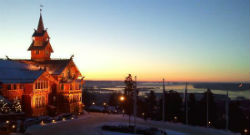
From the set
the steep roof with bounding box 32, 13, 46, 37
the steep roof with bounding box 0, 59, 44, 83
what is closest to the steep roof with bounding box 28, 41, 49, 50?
the steep roof with bounding box 32, 13, 46, 37

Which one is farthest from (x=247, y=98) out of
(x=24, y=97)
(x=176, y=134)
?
(x=24, y=97)

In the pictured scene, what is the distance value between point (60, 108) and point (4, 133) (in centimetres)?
2264

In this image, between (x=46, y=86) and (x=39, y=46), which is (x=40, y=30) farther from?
(x=46, y=86)

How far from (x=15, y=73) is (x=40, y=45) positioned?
14.7 m

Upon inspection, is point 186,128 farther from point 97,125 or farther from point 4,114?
point 4,114

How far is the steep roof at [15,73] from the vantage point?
4272 cm

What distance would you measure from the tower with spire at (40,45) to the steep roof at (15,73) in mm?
8617

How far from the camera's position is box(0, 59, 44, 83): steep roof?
140 ft

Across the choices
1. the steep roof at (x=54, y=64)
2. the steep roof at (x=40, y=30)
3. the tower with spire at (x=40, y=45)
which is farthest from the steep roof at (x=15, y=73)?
the steep roof at (x=40, y=30)

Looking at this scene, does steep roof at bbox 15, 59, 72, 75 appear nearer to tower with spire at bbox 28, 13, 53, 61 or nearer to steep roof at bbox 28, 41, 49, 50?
tower with spire at bbox 28, 13, 53, 61

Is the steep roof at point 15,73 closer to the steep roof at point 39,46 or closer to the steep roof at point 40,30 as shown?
the steep roof at point 39,46

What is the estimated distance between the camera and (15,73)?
148ft

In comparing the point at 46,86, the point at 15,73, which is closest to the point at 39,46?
the point at 46,86

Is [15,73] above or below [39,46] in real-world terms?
below
